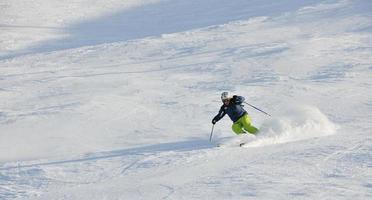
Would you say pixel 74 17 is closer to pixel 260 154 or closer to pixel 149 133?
pixel 149 133

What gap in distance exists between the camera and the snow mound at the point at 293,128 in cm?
1143

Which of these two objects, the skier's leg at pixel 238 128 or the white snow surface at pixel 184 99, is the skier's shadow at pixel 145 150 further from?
the skier's leg at pixel 238 128

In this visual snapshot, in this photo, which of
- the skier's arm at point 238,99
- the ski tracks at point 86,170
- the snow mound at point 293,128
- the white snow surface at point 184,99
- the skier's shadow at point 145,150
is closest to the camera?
the white snow surface at point 184,99

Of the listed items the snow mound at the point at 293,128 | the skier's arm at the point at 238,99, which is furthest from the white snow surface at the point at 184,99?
the skier's arm at the point at 238,99

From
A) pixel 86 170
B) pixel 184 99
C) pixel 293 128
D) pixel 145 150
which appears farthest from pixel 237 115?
pixel 184 99

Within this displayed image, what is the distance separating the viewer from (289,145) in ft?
35.0

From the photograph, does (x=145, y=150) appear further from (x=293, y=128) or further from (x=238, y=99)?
(x=293, y=128)

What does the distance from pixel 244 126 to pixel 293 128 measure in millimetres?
965

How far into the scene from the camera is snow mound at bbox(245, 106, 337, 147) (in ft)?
37.5

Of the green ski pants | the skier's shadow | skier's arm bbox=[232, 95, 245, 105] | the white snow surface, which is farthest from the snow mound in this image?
the skier's shadow

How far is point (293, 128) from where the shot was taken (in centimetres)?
1186

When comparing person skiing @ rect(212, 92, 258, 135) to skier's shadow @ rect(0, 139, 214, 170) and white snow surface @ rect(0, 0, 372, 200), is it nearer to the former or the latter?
white snow surface @ rect(0, 0, 372, 200)

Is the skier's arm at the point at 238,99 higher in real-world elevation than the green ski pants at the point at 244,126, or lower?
higher

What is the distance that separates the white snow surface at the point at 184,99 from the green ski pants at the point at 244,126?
202mm
